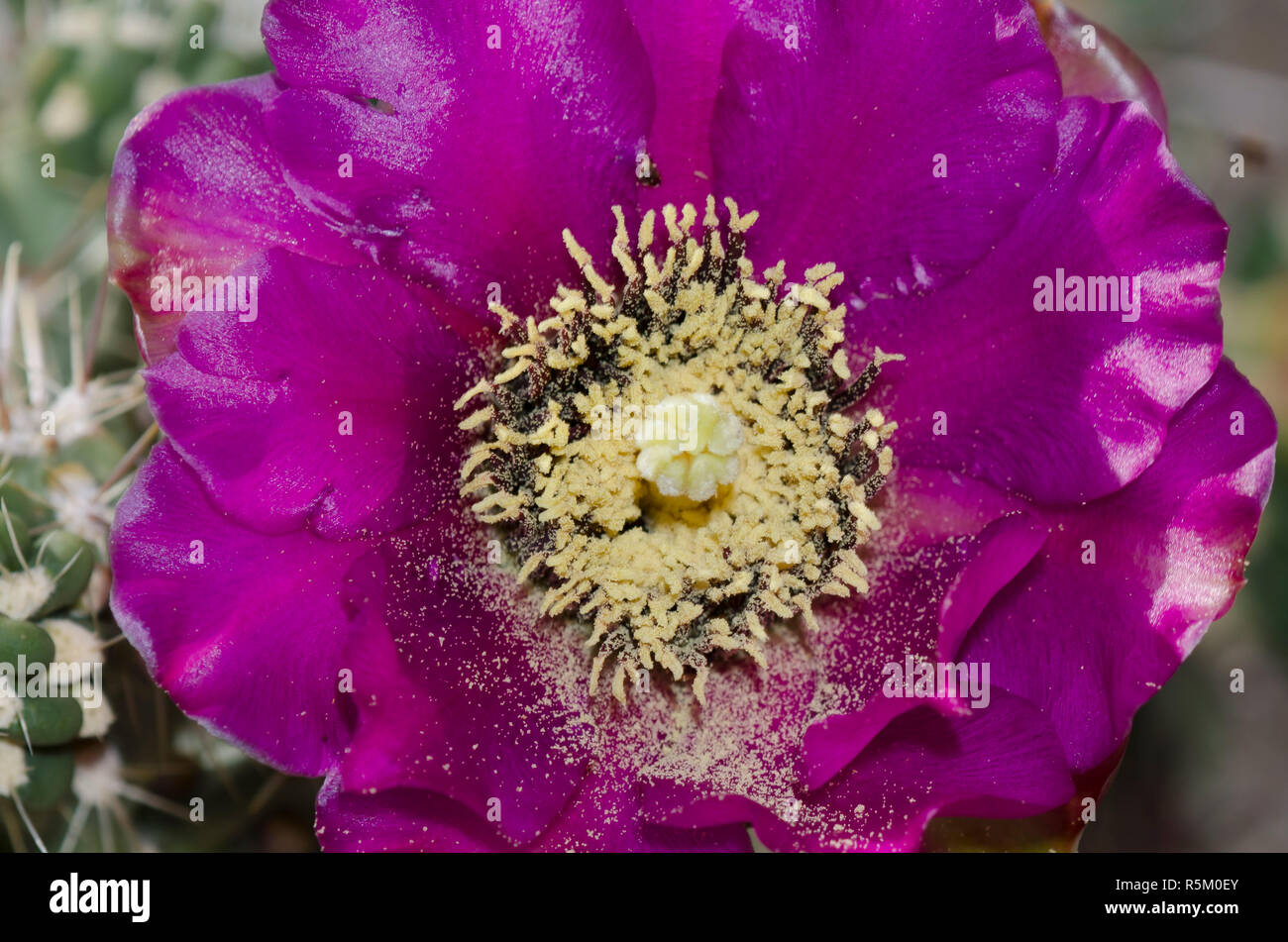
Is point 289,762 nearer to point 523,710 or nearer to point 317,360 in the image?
point 523,710

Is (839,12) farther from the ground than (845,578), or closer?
farther from the ground

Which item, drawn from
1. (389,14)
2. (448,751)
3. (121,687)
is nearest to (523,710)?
(448,751)

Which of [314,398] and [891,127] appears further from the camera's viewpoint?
[891,127]

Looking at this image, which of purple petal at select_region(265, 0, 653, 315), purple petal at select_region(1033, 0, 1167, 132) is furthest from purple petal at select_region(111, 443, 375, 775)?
purple petal at select_region(1033, 0, 1167, 132)

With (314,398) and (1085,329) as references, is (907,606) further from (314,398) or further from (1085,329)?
(314,398)

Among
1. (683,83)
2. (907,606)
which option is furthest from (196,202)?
(907,606)

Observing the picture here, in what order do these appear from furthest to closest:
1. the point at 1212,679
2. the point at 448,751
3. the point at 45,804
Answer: the point at 1212,679
the point at 45,804
the point at 448,751

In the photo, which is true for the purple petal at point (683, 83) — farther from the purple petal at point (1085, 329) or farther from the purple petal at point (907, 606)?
the purple petal at point (907, 606)
